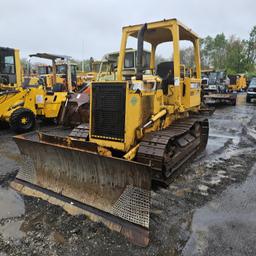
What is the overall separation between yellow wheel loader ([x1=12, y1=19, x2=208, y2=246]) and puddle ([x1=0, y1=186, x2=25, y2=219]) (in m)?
0.15

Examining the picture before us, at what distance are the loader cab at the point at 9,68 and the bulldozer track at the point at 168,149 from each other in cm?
695

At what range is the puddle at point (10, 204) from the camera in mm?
3242

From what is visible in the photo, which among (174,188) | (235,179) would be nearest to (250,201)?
(235,179)

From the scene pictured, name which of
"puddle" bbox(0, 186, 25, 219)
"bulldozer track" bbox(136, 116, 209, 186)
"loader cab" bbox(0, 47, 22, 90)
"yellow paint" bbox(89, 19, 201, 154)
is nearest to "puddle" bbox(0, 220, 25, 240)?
"puddle" bbox(0, 186, 25, 219)

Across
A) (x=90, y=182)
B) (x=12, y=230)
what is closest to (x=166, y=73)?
(x=90, y=182)

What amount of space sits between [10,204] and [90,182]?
1.17 meters

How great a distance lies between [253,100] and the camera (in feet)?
63.3

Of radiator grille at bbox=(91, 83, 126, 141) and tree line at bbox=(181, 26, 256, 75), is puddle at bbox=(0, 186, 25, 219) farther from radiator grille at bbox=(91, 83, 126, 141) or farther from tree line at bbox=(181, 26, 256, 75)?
tree line at bbox=(181, 26, 256, 75)

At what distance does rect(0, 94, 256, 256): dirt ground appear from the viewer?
2.59m

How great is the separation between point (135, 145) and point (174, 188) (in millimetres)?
927

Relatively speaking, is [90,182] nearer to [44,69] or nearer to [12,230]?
[12,230]

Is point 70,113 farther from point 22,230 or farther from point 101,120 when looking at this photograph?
point 22,230

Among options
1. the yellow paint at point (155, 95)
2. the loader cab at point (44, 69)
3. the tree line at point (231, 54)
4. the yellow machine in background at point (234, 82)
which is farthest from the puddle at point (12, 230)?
the tree line at point (231, 54)

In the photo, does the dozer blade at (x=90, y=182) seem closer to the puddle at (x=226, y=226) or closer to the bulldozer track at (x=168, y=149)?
the bulldozer track at (x=168, y=149)
